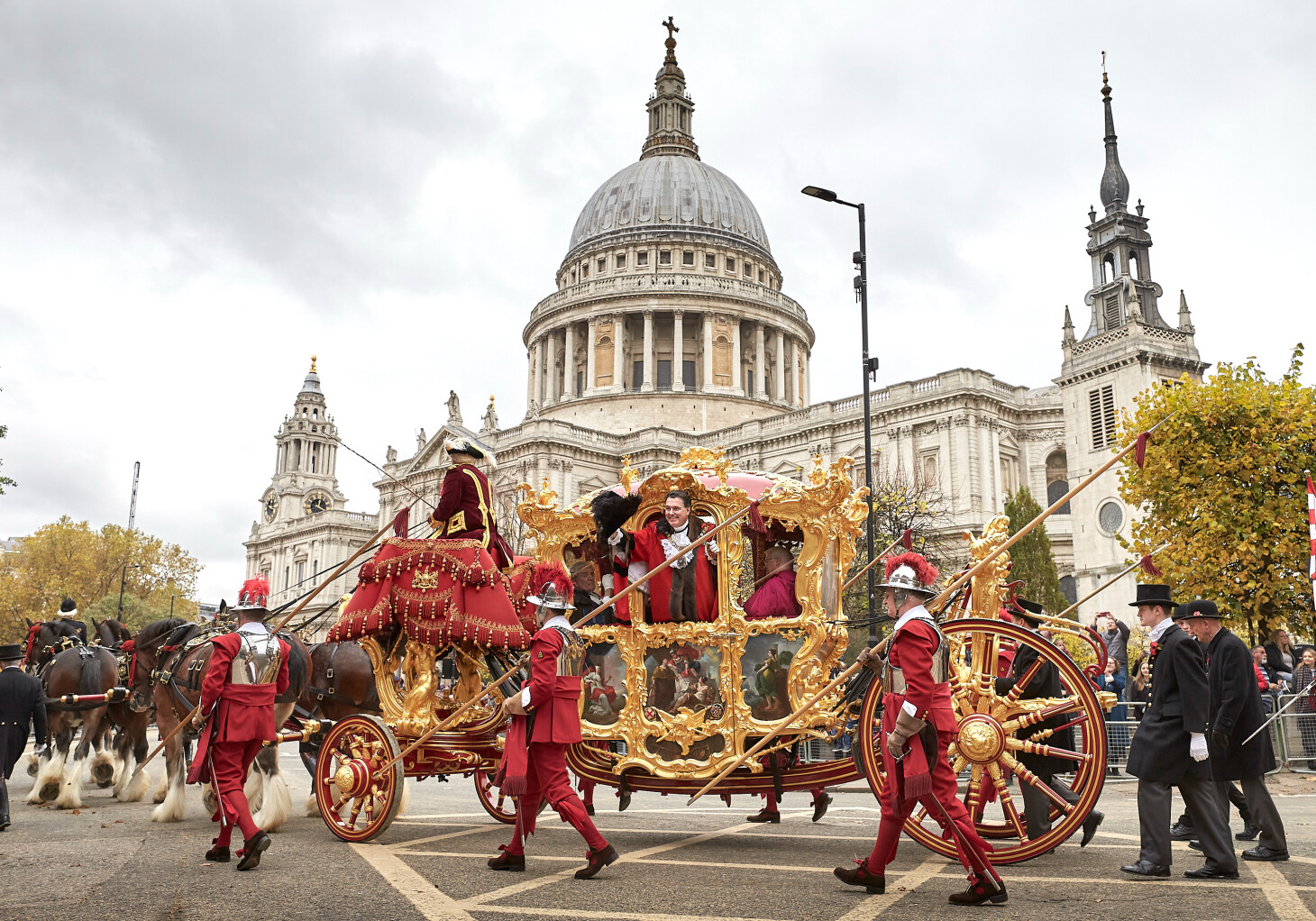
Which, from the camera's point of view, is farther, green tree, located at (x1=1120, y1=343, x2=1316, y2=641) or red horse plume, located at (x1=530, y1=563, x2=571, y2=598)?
green tree, located at (x1=1120, y1=343, x2=1316, y2=641)

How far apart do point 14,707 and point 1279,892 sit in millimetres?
10624

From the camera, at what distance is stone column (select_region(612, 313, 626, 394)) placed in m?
69.1

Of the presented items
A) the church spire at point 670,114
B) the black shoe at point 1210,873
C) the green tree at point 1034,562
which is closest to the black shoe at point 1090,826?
the black shoe at point 1210,873

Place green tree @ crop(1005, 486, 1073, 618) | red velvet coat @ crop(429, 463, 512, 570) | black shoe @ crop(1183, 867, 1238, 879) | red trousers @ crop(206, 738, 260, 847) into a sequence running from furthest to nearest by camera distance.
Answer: green tree @ crop(1005, 486, 1073, 618), red velvet coat @ crop(429, 463, 512, 570), red trousers @ crop(206, 738, 260, 847), black shoe @ crop(1183, 867, 1238, 879)

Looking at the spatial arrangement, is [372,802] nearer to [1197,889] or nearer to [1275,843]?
[1197,889]

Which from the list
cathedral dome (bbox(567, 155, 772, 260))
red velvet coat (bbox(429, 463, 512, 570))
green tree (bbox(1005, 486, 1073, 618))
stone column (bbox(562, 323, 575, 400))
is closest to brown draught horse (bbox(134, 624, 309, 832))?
red velvet coat (bbox(429, 463, 512, 570))

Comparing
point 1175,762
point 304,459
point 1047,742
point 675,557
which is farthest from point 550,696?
point 304,459

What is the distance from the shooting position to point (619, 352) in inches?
2746

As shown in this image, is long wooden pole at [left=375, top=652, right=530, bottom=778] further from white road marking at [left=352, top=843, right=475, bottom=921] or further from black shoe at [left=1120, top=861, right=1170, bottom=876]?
black shoe at [left=1120, top=861, right=1170, bottom=876]

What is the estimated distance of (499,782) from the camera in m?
8.30

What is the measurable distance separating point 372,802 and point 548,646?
253 cm

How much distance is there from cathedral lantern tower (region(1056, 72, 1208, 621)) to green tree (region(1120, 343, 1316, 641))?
673 inches

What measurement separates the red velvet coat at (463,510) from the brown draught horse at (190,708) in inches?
86.1

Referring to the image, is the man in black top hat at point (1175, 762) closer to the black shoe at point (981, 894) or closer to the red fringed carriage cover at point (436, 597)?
the black shoe at point (981, 894)
